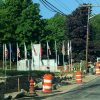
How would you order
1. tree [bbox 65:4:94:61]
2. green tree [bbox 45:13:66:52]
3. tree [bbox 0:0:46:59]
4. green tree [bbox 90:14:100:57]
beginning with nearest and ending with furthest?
tree [bbox 0:0:46:59]
tree [bbox 65:4:94:61]
green tree [bbox 90:14:100:57]
green tree [bbox 45:13:66:52]

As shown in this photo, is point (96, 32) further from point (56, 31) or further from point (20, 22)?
point (20, 22)

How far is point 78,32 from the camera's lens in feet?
305

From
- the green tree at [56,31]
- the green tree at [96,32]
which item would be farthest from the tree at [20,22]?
the green tree at [96,32]

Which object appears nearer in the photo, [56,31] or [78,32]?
[78,32]

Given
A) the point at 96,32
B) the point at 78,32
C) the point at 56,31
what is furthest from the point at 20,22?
the point at 96,32

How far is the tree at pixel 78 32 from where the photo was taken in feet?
301

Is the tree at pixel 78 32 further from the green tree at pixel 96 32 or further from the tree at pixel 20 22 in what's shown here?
the tree at pixel 20 22

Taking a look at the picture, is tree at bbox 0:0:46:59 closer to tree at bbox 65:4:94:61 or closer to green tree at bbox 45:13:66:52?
green tree at bbox 45:13:66:52

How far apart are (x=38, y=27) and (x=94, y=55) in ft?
41.7

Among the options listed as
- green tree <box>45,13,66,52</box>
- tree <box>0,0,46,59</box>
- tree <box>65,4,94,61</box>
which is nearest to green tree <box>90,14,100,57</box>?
tree <box>65,4,94,61</box>

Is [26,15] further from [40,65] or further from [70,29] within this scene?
[40,65]

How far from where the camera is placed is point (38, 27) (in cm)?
8931

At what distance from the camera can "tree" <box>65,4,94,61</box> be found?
91.8 m

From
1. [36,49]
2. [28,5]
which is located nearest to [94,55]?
[28,5]
